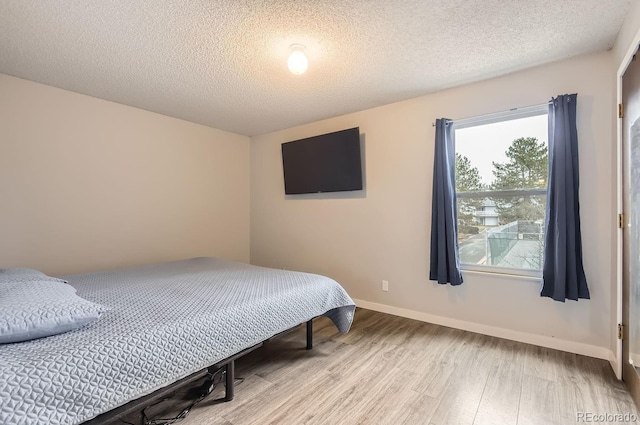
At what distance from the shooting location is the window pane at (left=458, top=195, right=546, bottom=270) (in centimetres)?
254

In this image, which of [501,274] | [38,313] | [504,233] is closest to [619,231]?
[504,233]

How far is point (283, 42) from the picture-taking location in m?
2.10

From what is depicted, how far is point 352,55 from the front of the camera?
2268mm

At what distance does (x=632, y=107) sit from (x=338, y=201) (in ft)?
8.58

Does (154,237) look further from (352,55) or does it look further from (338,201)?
(352,55)

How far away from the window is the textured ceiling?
48cm

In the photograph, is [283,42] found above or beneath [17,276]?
above

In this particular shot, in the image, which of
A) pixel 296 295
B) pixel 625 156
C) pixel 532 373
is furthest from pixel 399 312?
pixel 625 156

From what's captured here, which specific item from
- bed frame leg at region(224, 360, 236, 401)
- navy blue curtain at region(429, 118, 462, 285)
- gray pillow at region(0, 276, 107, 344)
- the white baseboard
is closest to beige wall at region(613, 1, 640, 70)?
navy blue curtain at region(429, 118, 462, 285)

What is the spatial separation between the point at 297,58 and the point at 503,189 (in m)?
2.13

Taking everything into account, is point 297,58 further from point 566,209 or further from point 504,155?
point 566,209

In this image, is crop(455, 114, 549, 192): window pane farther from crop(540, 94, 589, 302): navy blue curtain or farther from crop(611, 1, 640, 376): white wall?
crop(611, 1, 640, 376): white wall

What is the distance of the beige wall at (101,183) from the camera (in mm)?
2650
